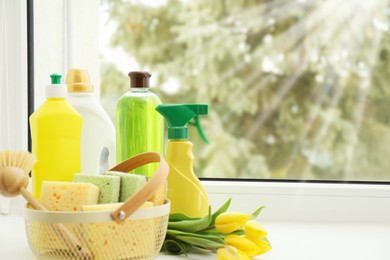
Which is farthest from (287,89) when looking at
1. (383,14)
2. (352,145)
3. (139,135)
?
(139,135)

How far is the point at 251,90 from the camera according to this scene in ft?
10.3

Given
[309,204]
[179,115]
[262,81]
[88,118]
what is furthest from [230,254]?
[262,81]

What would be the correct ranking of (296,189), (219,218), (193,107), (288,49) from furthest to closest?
1. (288,49)
2. (296,189)
3. (193,107)
4. (219,218)

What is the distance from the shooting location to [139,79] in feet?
3.60

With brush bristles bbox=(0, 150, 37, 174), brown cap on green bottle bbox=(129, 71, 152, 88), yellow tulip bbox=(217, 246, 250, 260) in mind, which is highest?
brown cap on green bottle bbox=(129, 71, 152, 88)

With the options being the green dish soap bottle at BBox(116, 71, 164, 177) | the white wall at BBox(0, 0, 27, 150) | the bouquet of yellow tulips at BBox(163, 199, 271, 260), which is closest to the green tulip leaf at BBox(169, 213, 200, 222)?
the bouquet of yellow tulips at BBox(163, 199, 271, 260)

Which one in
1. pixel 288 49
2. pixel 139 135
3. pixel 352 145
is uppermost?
pixel 288 49

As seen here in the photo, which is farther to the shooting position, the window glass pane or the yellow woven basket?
the window glass pane

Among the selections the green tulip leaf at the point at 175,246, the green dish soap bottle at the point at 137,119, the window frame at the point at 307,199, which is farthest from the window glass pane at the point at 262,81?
the green tulip leaf at the point at 175,246

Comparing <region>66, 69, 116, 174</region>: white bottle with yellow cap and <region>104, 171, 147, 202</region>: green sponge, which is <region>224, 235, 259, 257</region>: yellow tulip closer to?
<region>104, 171, 147, 202</region>: green sponge

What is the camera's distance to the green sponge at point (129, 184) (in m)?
0.90

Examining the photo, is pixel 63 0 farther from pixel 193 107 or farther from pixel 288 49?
pixel 288 49

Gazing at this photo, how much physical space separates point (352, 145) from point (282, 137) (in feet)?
1.10

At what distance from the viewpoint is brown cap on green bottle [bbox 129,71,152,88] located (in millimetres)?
1095
